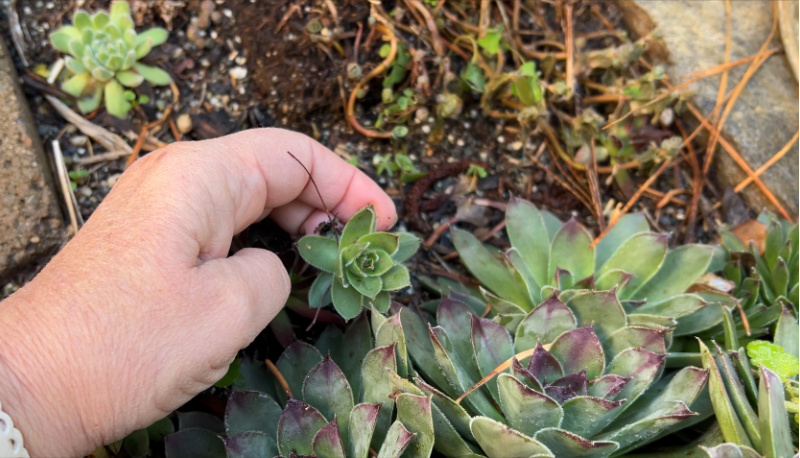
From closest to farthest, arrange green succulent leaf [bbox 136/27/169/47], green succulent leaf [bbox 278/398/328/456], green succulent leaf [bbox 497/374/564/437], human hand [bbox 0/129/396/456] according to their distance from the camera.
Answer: human hand [bbox 0/129/396/456] → green succulent leaf [bbox 497/374/564/437] → green succulent leaf [bbox 278/398/328/456] → green succulent leaf [bbox 136/27/169/47]

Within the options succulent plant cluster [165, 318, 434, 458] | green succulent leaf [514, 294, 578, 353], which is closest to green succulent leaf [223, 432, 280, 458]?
succulent plant cluster [165, 318, 434, 458]

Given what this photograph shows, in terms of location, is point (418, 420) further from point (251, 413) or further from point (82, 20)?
point (82, 20)

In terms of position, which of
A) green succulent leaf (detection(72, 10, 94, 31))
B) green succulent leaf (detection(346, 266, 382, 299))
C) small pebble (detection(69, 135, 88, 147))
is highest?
green succulent leaf (detection(72, 10, 94, 31))

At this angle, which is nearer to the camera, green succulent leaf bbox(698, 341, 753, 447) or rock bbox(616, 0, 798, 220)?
green succulent leaf bbox(698, 341, 753, 447)

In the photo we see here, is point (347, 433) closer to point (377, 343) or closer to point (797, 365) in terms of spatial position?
point (377, 343)

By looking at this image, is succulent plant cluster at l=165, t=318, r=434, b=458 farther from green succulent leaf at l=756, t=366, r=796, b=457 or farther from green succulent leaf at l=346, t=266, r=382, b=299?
green succulent leaf at l=756, t=366, r=796, b=457

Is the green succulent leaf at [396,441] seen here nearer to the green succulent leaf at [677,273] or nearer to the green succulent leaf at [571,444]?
the green succulent leaf at [571,444]
